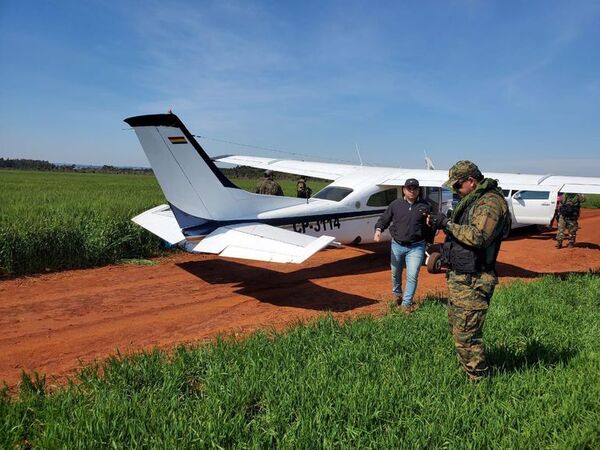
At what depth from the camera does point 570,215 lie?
561 inches

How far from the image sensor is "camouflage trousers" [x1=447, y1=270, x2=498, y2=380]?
404cm

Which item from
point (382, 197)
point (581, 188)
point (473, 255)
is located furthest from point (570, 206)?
point (473, 255)

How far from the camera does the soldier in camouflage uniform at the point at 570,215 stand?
14.1 meters

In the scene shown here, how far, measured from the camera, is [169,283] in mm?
9023

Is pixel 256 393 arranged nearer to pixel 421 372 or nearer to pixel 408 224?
pixel 421 372

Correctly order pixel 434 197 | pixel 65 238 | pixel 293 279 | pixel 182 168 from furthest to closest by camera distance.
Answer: pixel 434 197 → pixel 65 238 → pixel 293 279 → pixel 182 168

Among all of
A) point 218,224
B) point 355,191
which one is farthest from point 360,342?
point 355,191

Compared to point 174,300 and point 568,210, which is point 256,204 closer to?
point 174,300

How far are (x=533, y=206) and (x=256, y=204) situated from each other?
1176 centimetres

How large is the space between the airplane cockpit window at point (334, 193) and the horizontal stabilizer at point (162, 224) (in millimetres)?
3867

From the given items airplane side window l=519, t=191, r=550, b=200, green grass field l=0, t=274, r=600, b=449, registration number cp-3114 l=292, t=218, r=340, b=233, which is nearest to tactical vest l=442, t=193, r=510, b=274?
green grass field l=0, t=274, r=600, b=449

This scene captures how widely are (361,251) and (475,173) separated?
30.1ft

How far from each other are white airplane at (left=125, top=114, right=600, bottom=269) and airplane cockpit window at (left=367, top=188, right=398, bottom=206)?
1.1 inches

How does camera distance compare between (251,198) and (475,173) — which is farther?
(251,198)
